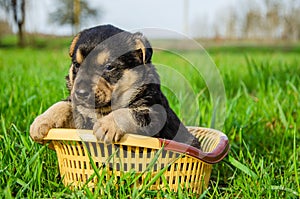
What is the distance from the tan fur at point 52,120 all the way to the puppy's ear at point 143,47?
46 cm

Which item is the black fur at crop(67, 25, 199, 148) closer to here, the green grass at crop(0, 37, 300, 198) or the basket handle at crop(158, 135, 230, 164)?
the basket handle at crop(158, 135, 230, 164)

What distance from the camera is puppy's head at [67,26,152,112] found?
2.11 metres

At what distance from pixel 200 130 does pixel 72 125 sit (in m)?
A: 0.84

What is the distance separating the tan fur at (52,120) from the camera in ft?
6.79

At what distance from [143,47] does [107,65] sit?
0.72ft

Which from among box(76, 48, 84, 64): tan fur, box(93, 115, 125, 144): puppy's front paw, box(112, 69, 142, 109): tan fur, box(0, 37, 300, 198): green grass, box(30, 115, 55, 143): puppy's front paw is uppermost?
box(76, 48, 84, 64): tan fur

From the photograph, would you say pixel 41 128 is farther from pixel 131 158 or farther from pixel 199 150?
pixel 199 150

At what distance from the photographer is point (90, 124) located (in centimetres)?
228

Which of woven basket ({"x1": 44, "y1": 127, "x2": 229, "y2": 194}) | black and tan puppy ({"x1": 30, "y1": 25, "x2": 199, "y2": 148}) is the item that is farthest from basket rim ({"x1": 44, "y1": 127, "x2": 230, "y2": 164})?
black and tan puppy ({"x1": 30, "y1": 25, "x2": 199, "y2": 148})

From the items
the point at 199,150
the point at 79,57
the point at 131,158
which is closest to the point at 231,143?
the point at 199,150

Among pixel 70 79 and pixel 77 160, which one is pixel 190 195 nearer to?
pixel 77 160

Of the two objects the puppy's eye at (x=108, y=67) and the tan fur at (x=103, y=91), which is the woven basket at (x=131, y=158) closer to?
the tan fur at (x=103, y=91)

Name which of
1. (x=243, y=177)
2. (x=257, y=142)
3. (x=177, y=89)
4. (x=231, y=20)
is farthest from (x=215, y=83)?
(x=231, y=20)

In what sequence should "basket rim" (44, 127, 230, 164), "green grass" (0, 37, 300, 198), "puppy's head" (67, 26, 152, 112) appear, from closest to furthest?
"basket rim" (44, 127, 230, 164)
"green grass" (0, 37, 300, 198)
"puppy's head" (67, 26, 152, 112)
